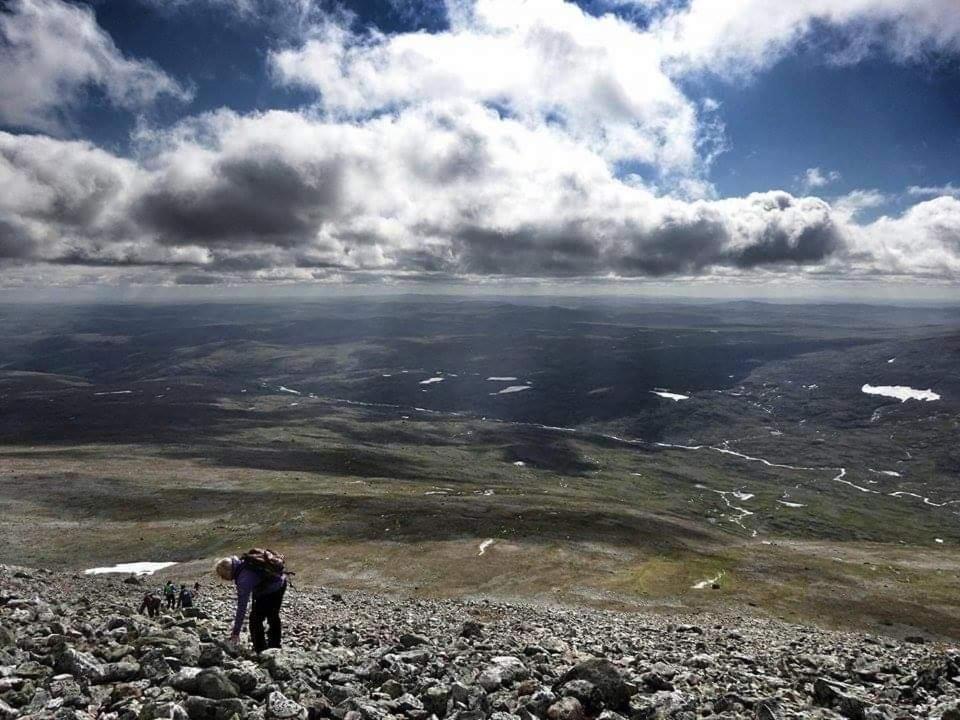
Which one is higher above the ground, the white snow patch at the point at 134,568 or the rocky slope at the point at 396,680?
the rocky slope at the point at 396,680

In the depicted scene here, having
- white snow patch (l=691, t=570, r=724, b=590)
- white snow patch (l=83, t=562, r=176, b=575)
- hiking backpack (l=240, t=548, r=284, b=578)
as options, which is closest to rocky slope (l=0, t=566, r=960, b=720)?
hiking backpack (l=240, t=548, r=284, b=578)

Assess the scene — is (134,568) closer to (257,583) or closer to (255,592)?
(255,592)

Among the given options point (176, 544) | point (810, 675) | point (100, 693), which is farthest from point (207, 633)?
point (176, 544)

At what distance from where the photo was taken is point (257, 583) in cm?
1847

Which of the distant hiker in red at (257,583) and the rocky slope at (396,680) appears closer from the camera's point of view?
the rocky slope at (396,680)

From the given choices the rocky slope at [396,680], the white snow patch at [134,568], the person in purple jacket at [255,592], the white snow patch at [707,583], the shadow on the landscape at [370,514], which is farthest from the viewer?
the shadow on the landscape at [370,514]

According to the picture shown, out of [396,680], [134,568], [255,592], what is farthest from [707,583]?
[134,568]

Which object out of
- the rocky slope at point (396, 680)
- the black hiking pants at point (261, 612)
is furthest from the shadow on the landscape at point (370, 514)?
the black hiking pants at point (261, 612)

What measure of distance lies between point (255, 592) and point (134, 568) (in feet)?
277

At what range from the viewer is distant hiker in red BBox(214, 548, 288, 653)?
1825 cm

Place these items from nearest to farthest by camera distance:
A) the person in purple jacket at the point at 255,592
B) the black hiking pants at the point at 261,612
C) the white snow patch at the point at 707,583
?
the person in purple jacket at the point at 255,592
the black hiking pants at the point at 261,612
the white snow patch at the point at 707,583

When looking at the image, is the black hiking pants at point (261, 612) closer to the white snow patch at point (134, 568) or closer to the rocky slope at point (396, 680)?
the rocky slope at point (396, 680)

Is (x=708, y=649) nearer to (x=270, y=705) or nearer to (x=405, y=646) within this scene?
(x=405, y=646)

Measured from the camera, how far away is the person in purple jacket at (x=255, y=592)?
18.2 meters
